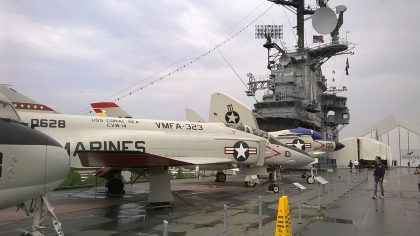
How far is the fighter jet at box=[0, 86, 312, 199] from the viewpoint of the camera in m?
11.2

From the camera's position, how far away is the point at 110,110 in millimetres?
24406

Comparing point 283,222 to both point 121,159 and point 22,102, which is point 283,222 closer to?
point 121,159

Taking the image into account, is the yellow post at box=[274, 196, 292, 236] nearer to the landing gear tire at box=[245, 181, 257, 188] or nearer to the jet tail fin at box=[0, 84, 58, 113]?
the jet tail fin at box=[0, 84, 58, 113]

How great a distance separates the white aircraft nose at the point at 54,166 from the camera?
5.64 m

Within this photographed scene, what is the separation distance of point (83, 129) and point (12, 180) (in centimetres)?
826

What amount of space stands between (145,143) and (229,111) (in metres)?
9.67

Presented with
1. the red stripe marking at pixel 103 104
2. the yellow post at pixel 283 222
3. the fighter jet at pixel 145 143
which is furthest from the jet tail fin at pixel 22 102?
the red stripe marking at pixel 103 104

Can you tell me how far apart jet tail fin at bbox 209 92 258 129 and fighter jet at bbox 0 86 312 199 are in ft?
14.9

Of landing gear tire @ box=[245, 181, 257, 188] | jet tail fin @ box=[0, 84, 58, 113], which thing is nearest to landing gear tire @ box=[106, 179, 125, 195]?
jet tail fin @ box=[0, 84, 58, 113]

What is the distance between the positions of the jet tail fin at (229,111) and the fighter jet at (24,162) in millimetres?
16794

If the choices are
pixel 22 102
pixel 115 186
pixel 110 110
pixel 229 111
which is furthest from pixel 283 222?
pixel 110 110

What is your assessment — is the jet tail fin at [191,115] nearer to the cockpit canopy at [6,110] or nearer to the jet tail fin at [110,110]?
the jet tail fin at [110,110]

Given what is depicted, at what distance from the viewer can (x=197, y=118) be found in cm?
2492

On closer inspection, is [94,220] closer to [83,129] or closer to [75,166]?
[75,166]
